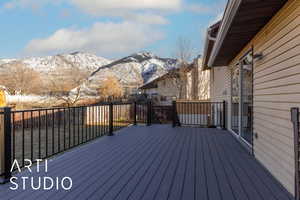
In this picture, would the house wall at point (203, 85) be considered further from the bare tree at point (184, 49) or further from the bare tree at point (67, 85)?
the bare tree at point (67, 85)

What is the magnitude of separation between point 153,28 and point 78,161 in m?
17.2

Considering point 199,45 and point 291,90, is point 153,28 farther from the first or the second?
point 291,90

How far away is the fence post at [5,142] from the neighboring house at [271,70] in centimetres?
291

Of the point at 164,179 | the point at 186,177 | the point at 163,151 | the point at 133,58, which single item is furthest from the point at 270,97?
the point at 133,58

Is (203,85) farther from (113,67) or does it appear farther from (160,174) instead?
(113,67)

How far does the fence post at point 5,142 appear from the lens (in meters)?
2.78

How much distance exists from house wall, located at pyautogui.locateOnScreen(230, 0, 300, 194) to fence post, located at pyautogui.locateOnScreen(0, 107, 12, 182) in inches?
124

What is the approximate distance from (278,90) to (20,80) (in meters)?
21.4

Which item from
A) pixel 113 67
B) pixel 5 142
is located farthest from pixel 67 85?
pixel 113 67

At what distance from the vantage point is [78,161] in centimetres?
373

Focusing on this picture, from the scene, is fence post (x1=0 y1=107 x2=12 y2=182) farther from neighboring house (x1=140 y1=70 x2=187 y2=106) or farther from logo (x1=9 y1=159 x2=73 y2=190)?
neighboring house (x1=140 y1=70 x2=187 y2=106)

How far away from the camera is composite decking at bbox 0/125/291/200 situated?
8.14ft

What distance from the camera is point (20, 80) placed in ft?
66.6

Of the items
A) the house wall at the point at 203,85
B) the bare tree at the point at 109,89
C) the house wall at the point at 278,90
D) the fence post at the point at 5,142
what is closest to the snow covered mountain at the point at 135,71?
the bare tree at the point at 109,89
